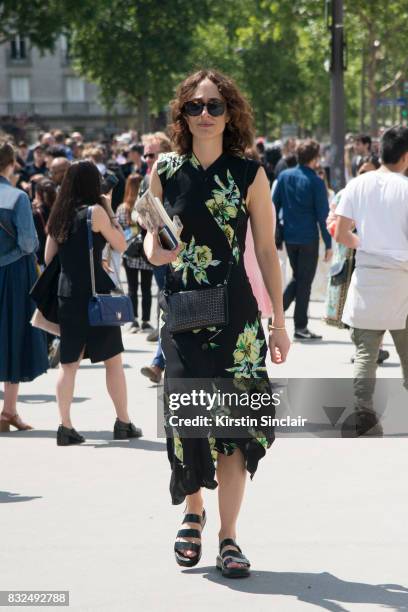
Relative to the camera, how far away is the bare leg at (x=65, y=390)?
27.0 feet

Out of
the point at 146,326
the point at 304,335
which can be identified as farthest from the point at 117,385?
the point at 146,326

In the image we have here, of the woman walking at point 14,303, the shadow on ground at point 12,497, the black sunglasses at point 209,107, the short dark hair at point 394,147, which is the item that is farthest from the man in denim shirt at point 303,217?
the black sunglasses at point 209,107

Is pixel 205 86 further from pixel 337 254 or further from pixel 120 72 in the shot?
pixel 120 72

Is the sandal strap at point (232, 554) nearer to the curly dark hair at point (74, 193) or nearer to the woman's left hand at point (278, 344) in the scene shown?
the woman's left hand at point (278, 344)

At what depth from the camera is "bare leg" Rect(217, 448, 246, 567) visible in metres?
5.46

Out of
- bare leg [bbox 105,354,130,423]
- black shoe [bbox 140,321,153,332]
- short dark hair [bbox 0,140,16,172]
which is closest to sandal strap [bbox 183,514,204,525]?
bare leg [bbox 105,354,130,423]

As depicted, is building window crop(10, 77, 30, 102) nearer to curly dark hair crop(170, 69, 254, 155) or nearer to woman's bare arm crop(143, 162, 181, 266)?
curly dark hair crop(170, 69, 254, 155)

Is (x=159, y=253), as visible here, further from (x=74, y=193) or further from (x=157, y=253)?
(x=74, y=193)

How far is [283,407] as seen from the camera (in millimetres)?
9453

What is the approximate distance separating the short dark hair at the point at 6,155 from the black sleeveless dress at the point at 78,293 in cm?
75

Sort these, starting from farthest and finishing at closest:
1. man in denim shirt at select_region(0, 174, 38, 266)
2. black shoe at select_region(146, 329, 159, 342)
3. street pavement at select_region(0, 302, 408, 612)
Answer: black shoe at select_region(146, 329, 159, 342) → man in denim shirt at select_region(0, 174, 38, 266) → street pavement at select_region(0, 302, 408, 612)

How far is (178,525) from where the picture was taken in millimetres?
6176

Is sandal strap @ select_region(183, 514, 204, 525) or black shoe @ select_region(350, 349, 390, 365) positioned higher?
sandal strap @ select_region(183, 514, 204, 525)

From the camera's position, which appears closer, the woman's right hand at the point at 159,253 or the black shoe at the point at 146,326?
the woman's right hand at the point at 159,253
